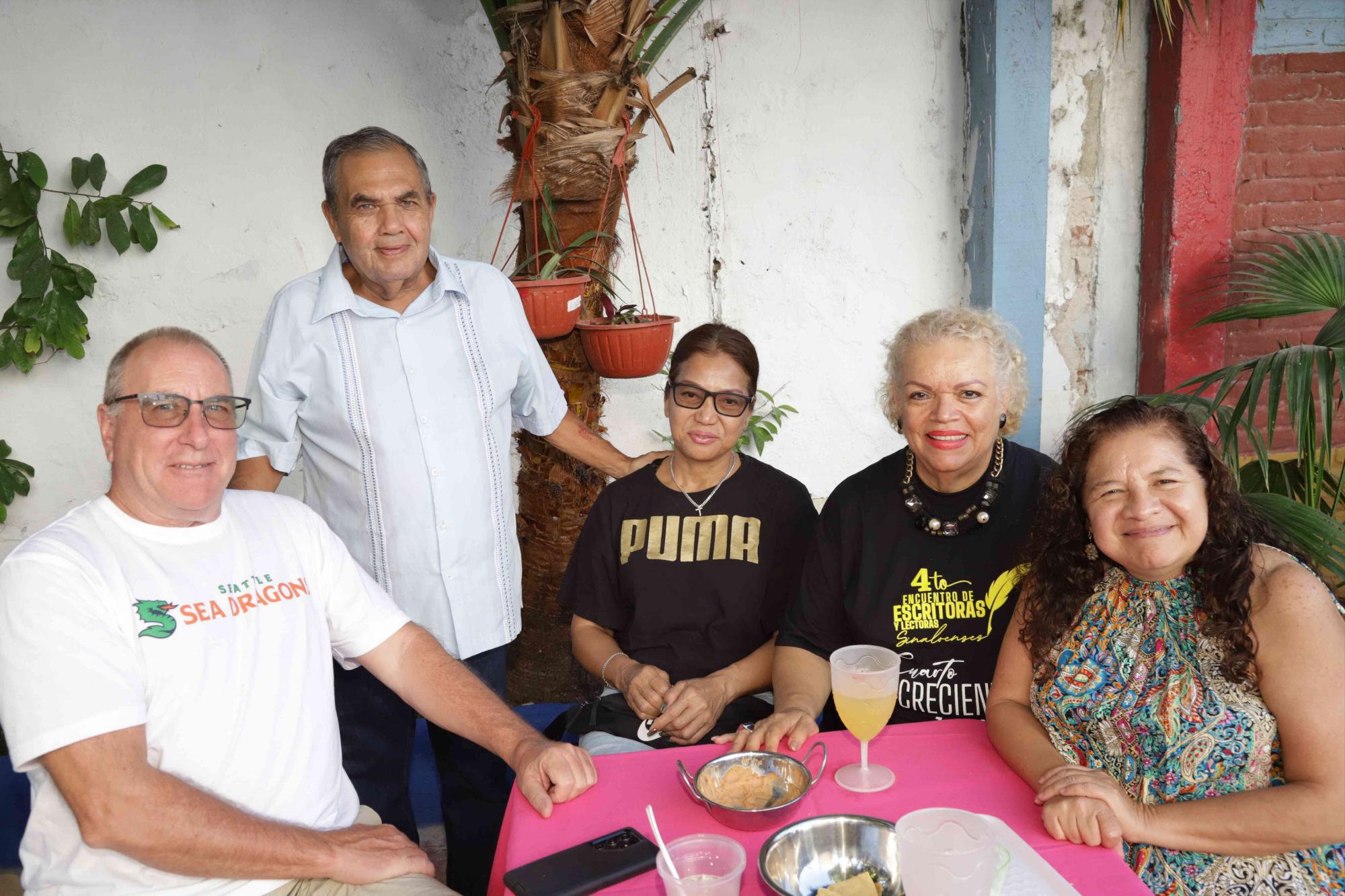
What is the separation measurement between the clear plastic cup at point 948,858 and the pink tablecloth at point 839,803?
0.21 metres

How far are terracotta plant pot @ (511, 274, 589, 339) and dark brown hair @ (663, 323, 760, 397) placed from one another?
2.22 feet

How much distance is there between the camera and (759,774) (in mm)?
1584

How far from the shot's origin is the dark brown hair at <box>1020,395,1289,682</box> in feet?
5.32

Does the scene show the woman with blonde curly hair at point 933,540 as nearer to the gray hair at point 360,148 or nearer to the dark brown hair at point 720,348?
the dark brown hair at point 720,348

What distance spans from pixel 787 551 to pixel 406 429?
3.33 ft

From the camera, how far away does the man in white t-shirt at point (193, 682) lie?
1541 mm

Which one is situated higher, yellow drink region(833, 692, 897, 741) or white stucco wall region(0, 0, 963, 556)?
white stucco wall region(0, 0, 963, 556)

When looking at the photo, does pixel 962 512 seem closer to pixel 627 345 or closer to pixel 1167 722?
pixel 1167 722

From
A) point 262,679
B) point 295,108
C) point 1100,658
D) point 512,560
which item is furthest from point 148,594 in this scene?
point 295,108

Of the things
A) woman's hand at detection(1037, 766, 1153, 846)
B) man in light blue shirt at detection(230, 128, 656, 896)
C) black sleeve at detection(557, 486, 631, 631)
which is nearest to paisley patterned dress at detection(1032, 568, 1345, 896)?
woman's hand at detection(1037, 766, 1153, 846)

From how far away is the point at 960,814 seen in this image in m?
1.23

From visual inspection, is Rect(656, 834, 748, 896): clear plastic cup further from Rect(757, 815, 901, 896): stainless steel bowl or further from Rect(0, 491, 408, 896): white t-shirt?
Rect(0, 491, 408, 896): white t-shirt

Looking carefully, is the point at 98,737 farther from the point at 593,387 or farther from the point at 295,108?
the point at 295,108

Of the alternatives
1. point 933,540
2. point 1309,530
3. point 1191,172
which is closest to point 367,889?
point 933,540
